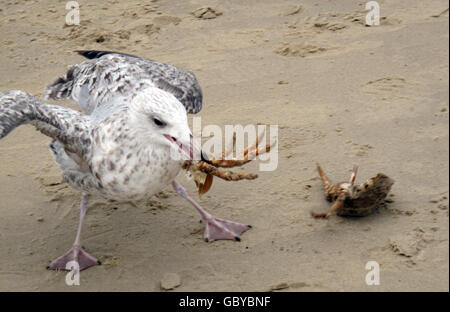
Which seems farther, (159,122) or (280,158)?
(280,158)

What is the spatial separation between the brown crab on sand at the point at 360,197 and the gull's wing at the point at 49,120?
155 centimetres

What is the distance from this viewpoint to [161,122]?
3713 millimetres

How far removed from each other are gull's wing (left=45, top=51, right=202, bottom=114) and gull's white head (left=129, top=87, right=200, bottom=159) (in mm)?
593

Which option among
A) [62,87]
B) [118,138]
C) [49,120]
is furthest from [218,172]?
[62,87]

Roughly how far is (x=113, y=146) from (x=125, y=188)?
26 cm

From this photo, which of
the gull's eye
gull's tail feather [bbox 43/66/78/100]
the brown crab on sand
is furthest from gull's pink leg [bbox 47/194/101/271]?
the brown crab on sand

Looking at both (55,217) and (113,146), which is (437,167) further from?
(55,217)

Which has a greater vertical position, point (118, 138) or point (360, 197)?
point (118, 138)

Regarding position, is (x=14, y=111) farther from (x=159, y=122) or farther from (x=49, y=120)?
(x=159, y=122)

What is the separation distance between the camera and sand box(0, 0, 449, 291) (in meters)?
3.84

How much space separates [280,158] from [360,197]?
100 cm

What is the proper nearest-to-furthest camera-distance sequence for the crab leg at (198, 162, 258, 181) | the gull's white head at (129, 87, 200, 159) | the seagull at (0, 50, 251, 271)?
1. the gull's white head at (129, 87, 200, 159)
2. the seagull at (0, 50, 251, 271)
3. the crab leg at (198, 162, 258, 181)

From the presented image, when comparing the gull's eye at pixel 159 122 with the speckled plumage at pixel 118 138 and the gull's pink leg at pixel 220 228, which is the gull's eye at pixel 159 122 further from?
the gull's pink leg at pixel 220 228

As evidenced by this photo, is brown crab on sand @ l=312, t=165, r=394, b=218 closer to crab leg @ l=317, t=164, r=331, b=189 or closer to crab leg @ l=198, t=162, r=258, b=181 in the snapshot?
crab leg @ l=317, t=164, r=331, b=189
